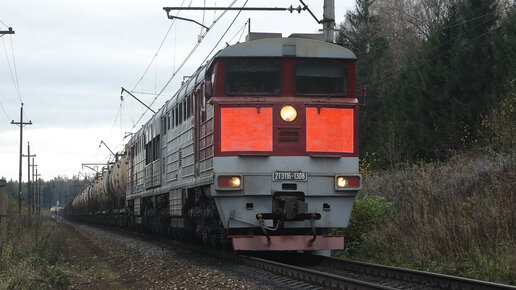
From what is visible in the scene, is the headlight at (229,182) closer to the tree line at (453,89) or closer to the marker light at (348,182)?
the marker light at (348,182)

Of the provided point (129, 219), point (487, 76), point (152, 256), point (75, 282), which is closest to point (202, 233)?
point (152, 256)

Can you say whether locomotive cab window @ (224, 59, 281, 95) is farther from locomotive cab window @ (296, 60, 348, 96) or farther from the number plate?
the number plate

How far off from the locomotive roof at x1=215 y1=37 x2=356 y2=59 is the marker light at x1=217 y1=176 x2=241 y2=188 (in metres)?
2.11

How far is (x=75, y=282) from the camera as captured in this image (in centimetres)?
1172

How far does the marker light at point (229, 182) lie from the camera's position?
38.4 feet

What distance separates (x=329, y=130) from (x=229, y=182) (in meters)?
1.92

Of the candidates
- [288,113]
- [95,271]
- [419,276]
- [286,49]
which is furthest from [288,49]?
[95,271]

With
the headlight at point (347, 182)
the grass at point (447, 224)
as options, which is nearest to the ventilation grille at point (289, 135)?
the headlight at point (347, 182)

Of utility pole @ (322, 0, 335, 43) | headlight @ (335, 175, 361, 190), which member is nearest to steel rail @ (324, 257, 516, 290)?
headlight @ (335, 175, 361, 190)

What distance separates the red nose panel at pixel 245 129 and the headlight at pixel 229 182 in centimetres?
46

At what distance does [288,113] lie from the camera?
12.0m

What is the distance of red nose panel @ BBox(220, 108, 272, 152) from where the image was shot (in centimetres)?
1177

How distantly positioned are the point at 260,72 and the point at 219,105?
38.1 inches

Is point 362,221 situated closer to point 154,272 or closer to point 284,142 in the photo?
point 284,142
